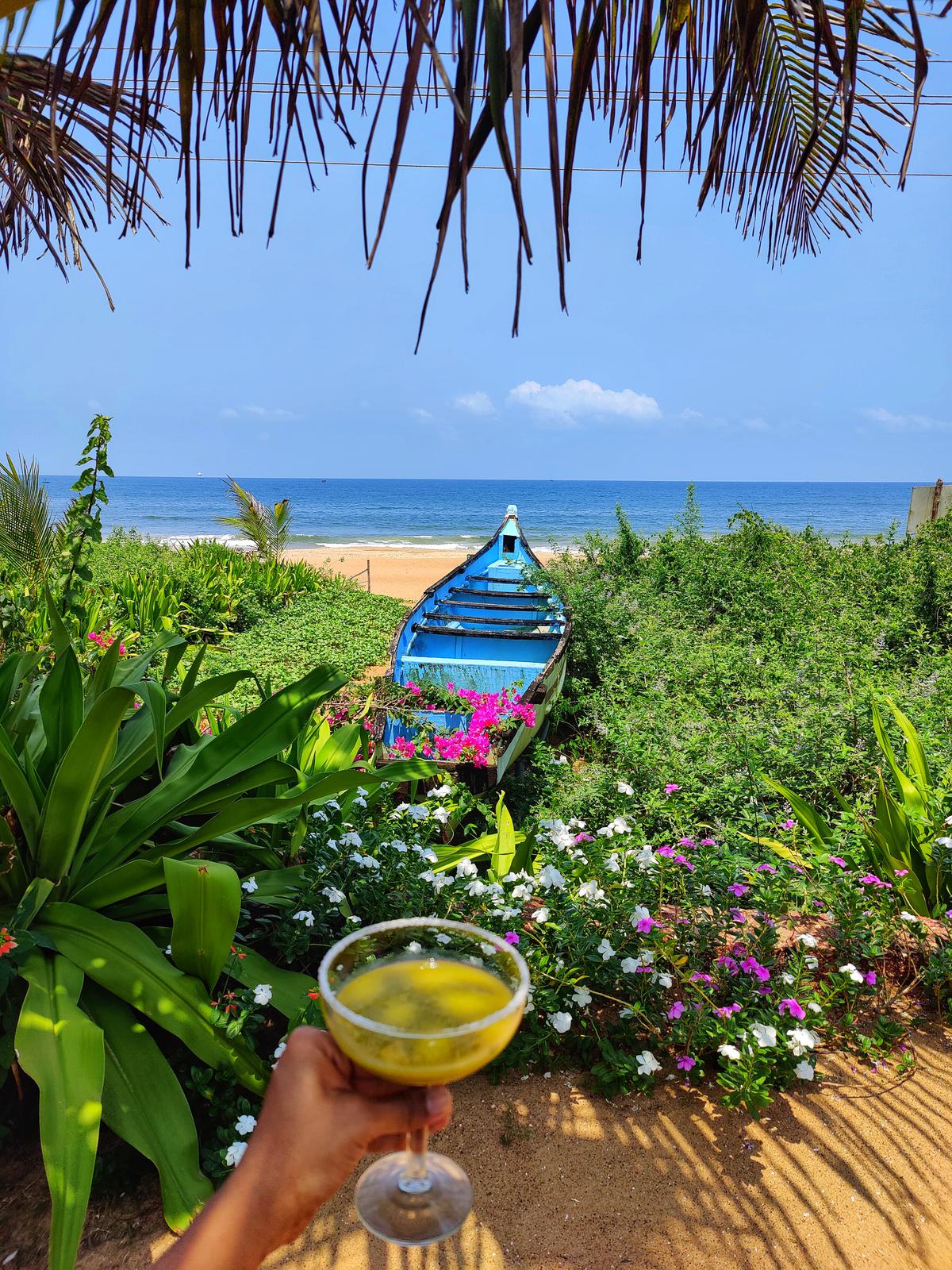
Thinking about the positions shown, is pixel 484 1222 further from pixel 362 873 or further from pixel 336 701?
pixel 336 701

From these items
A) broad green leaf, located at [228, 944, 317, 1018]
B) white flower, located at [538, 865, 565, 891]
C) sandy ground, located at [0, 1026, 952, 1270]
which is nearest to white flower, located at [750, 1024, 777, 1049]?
sandy ground, located at [0, 1026, 952, 1270]

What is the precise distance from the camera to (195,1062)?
2.20 metres

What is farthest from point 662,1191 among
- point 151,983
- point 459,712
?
point 459,712

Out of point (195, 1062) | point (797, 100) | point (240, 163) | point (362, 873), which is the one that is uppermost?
point (797, 100)

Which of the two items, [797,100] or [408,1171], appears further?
[797,100]

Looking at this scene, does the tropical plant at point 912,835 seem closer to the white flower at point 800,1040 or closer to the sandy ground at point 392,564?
the white flower at point 800,1040

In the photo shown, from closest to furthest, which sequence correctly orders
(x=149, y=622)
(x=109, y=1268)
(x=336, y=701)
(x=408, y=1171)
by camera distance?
1. (x=408, y=1171)
2. (x=109, y=1268)
3. (x=336, y=701)
4. (x=149, y=622)

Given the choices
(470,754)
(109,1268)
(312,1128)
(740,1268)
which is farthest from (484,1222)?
(470,754)

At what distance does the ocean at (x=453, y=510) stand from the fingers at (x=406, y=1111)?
3113 centimetres

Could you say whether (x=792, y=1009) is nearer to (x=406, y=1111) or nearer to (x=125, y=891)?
(x=406, y=1111)

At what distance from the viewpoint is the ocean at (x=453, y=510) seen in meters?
42.6

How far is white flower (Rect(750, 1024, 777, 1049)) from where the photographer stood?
2.11 m

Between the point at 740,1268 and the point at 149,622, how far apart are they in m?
8.74

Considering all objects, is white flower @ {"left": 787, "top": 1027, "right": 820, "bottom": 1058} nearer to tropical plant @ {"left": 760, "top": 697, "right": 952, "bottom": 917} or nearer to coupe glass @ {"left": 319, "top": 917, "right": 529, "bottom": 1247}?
tropical plant @ {"left": 760, "top": 697, "right": 952, "bottom": 917}
